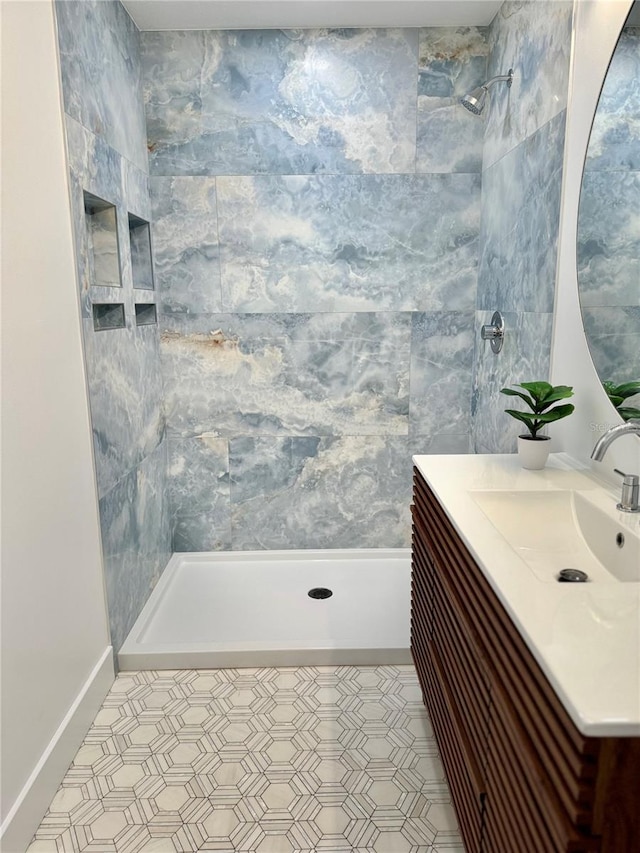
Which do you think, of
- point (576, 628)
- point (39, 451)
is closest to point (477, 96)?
point (39, 451)

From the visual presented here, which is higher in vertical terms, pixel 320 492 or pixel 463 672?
pixel 463 672

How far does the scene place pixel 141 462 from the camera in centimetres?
260

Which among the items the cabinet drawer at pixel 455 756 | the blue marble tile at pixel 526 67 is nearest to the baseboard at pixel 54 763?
the cabinet drawer at pixel 455 756

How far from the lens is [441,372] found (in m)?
2.98

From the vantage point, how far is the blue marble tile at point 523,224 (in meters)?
1.95

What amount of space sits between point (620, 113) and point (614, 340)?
1.83 ft

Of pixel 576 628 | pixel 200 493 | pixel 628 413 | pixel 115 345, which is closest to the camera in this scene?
pixel 576 628

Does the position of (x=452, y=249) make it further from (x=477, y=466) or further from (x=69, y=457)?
(x=69, y=457)

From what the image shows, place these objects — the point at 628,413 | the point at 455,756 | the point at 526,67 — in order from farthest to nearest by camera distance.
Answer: the point at 526,67 < the point at 628,413 < the point at 455,756

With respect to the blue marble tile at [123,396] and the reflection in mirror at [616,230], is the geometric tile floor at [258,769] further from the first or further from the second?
the reflection in mirror at [616,230]

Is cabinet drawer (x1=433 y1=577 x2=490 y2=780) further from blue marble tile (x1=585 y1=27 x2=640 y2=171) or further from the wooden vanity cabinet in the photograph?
blue marble tile (x1=585 y1=27 x2=640 y2=171)

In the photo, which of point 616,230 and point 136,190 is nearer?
point 616,230

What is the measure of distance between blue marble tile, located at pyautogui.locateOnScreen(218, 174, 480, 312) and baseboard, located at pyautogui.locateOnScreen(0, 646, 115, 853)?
5.66 feet

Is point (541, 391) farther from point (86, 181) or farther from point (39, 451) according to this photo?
point (86, 181)
